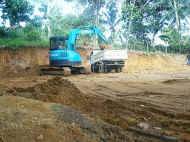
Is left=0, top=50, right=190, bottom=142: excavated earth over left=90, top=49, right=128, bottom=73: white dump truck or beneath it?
over

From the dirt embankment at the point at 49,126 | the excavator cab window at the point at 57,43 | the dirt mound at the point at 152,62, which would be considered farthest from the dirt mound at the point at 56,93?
the dirt mound at the point at 152,62

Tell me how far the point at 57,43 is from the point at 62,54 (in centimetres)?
101

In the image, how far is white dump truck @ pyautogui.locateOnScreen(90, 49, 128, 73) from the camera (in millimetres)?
29547

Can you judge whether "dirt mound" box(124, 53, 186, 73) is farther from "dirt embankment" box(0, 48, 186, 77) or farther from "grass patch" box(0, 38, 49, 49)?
"grass patch" box(0, 38, 49, 49)

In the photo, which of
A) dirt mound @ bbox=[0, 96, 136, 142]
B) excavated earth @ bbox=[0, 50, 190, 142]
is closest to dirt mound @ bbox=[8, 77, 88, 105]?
excavated earth @ bbox=[0, 50, 190, 142]

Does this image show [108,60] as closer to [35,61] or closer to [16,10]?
[35,61]

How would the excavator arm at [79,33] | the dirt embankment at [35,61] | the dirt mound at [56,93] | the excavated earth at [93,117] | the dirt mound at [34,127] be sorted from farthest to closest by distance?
the dirt embankment at [35,61]
the excavator arm at [79,33]
the dirt mound at [56,93]
the excavated earth at [93,117]
the dirt mound at [34,127]

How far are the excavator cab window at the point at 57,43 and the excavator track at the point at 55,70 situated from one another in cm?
146

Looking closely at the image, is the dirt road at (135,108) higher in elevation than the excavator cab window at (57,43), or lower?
lower

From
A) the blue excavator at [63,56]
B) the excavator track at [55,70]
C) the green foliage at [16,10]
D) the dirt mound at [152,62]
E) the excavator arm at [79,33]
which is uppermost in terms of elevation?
the green foliage at [16,10]

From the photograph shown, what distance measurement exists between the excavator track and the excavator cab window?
146cm

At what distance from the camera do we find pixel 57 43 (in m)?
28.5

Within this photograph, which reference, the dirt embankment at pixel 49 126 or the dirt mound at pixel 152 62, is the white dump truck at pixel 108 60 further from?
the dirt embankment at pixel 49 126

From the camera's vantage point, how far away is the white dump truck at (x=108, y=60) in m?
29.5
